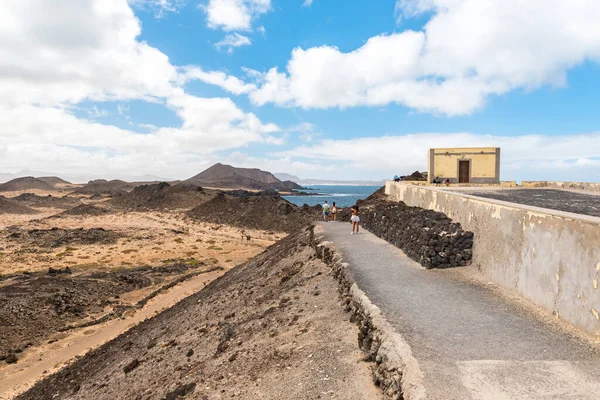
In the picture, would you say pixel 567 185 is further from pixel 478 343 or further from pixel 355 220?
pixel 478 343

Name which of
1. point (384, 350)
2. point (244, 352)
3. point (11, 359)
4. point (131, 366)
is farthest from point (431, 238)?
point (11, 359)

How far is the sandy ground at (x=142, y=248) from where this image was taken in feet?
108

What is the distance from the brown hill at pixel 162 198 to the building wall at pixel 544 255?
66.1 meters

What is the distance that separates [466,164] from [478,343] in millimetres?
30483

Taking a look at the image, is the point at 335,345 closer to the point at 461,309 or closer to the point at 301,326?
the point at 301,326

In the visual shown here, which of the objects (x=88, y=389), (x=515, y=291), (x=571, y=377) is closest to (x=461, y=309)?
(x=515, y=291)

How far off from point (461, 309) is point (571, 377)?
2.86 metres

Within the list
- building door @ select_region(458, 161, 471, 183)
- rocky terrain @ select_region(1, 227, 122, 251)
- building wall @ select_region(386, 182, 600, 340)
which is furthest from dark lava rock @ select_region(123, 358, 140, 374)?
rocky terrain @ select_region(1, 227, 122, 251)

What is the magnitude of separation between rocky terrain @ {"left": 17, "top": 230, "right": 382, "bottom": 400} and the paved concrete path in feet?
3.59

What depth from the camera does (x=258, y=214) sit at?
5653 cm

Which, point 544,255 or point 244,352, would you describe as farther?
point 244,352

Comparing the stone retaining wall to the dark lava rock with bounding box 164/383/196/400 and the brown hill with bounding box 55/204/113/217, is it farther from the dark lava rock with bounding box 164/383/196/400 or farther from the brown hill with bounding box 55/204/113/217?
the brown hill with bounding box 55/204/113/217

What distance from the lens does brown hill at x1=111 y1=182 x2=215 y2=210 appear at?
2921 inches

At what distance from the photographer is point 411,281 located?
35.7 ft
